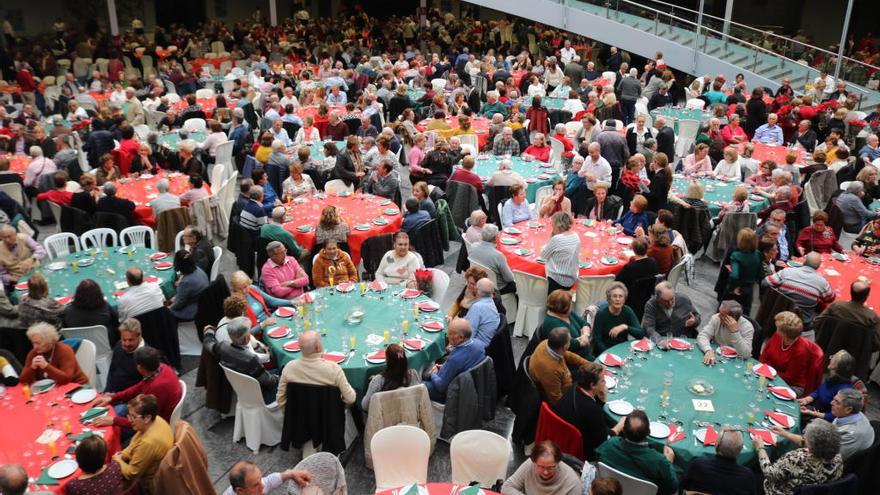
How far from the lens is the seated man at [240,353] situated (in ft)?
19.1

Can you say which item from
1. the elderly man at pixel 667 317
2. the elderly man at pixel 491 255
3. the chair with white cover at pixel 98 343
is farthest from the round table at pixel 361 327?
the elderly man at pixel 667 317

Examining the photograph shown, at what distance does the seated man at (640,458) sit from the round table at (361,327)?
2.11 m

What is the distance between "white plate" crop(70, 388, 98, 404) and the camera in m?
5.57

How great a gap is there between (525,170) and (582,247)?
3.14 m

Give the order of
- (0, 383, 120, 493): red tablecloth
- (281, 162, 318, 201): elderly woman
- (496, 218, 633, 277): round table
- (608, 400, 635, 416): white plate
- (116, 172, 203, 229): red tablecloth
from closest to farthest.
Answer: (0, 383, 120, 493): red tablecloth < (608, 400, 635, 416): white plate < (496, 218, 633, 277): round table < (116, 172, 203, 229): red tablecloth < (281, 162, 318, 201): elderly woman

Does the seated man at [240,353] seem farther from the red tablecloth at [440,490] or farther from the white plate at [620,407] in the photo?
the white plate at [620,407]

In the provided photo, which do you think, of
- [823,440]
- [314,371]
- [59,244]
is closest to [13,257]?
[59,244]

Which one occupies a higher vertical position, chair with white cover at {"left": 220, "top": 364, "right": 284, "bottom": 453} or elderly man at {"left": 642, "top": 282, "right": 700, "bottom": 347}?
elderly man at {"left": 642, "top": 282, "right": 700, "bottom": 347}

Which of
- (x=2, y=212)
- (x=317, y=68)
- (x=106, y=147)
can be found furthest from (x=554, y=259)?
(x=317, y=68)

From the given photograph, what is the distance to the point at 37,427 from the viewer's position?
5.27 meters

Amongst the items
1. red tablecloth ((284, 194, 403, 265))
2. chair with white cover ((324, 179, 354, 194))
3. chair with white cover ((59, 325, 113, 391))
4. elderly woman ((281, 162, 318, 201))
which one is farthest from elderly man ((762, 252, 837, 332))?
chair with white cover ((59, 325, 113, 391))

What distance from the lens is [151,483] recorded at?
4945 mm

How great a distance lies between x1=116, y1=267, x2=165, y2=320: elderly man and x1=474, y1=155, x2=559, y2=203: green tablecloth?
17.5 feet

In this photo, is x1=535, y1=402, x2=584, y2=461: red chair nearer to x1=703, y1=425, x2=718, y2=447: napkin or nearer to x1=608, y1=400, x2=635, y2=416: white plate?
x1=608, y1=400, x2=635, y2=416: white plate
